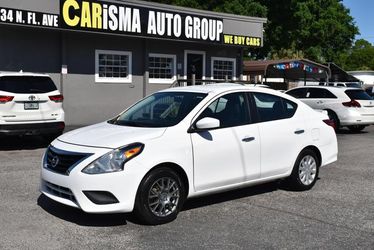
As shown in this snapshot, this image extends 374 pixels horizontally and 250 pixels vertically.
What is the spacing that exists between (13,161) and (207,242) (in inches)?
237

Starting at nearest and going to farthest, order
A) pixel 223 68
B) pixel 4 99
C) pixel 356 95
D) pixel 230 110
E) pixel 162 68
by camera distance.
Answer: pixel 230 110 → pixel 4 99 → pixel 356 95 → pixel 162 68 → pixel 223 68

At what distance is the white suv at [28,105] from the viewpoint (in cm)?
1077

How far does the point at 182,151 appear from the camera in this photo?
5.88 meters

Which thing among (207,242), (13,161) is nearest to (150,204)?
(207,242)

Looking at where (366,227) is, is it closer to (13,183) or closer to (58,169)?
(58,169)

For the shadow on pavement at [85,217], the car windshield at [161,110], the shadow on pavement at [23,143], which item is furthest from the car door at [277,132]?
the shadow on pavement at [23,143]

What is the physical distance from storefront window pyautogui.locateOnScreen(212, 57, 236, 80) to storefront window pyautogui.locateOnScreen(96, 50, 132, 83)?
158 inches

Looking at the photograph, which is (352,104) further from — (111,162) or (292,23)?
(292,23)

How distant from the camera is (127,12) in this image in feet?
52.2

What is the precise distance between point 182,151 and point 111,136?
850mm

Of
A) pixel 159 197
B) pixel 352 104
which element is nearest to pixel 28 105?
pixel 159 197

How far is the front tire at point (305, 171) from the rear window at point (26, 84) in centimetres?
640

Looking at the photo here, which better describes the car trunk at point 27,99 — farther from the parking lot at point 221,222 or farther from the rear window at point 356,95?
the rear window at point 356,95

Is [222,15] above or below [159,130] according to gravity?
above
